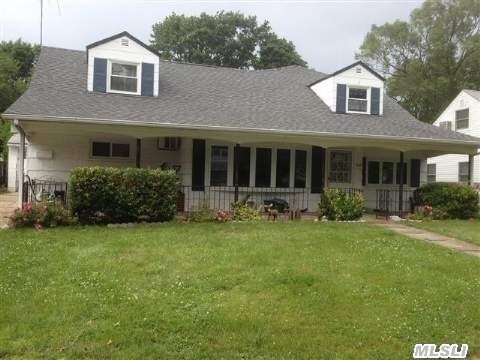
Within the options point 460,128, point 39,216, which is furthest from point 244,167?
point 460,128

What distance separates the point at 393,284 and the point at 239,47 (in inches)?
1453

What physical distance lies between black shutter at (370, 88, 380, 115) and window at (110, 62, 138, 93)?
26.0 ft

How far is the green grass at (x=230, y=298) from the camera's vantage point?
441 centimetres

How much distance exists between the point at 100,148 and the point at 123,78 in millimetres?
2206

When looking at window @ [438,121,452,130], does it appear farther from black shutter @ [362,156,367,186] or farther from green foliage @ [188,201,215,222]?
green foliage @ [188,201,215,222]

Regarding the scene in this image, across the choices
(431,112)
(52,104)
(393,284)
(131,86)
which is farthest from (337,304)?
(431,112)

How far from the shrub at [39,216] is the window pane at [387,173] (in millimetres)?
10969

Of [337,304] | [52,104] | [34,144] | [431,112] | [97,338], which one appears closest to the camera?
[97,338]

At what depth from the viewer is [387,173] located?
663 inches

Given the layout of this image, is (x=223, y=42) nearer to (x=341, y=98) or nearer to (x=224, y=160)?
(x=341, y=98)

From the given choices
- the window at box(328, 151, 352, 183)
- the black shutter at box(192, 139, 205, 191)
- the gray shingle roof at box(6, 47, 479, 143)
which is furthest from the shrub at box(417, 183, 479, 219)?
the black shutter at box(192, 139, 205, 191)

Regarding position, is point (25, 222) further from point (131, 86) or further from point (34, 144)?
point (131, 86)

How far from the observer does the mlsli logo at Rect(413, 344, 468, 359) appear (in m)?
4.34

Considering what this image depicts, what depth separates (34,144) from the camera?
45.1 ft
